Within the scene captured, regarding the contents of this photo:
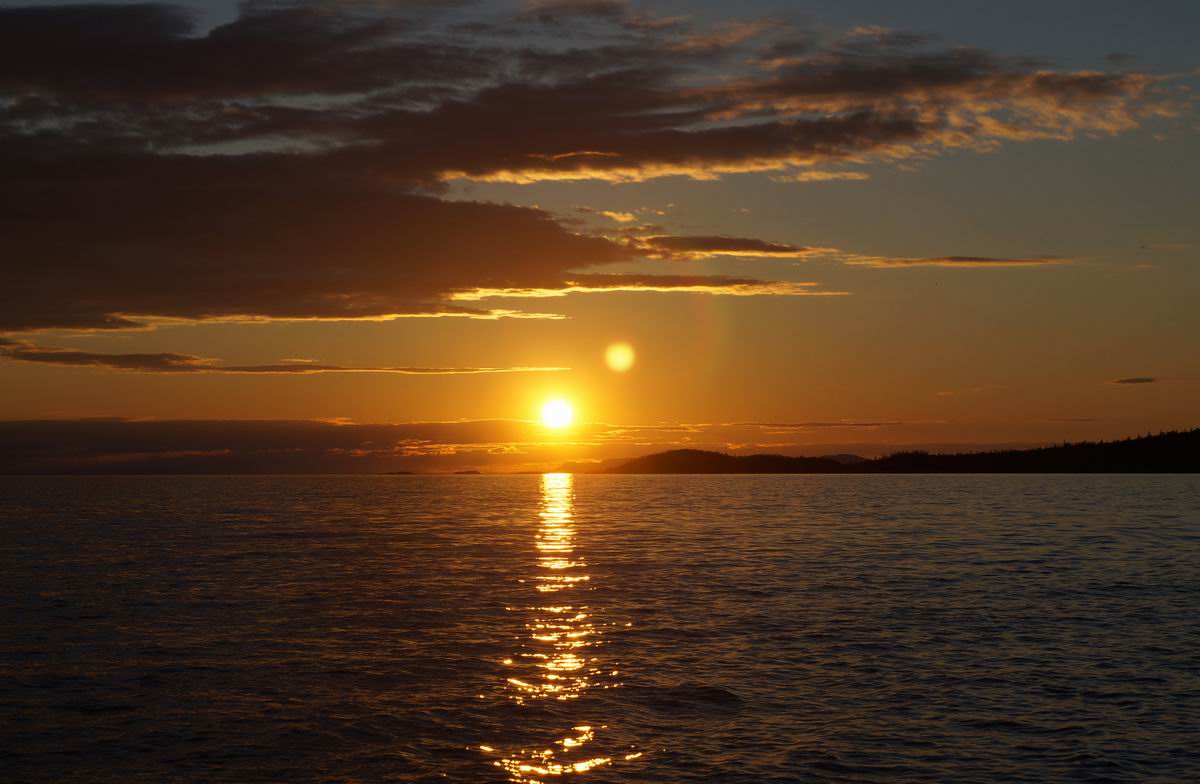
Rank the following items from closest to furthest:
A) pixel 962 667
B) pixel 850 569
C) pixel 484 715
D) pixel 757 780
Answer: pixel 757 780 → pixel 484 715 → pixel 962 667 → pixel 850 569

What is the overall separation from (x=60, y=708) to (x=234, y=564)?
3916 centimetres

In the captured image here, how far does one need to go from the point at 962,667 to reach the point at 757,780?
1294 cm

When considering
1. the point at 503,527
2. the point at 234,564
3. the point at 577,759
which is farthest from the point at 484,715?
the point at 503,527

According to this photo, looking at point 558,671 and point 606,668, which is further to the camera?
point 606,668

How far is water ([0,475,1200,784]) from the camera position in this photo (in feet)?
76.4

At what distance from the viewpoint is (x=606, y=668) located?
1278 inches

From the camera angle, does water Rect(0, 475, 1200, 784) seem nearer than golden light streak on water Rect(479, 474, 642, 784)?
No

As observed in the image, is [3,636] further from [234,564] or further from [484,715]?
[234,564]

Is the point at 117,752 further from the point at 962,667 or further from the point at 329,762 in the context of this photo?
the point at 962,667

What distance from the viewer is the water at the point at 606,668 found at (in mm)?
23297

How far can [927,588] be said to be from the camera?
5131cm

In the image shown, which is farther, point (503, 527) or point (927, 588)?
point (503, 527)

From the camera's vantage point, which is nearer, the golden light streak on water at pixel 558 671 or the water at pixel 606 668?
the golden light streak on water at pixel 558 671

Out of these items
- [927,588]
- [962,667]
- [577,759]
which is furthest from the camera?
[927,588]
